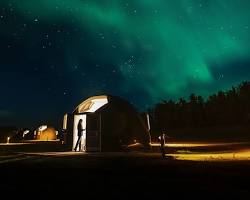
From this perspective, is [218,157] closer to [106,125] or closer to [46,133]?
[106,125]

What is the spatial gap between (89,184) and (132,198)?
1893 mm

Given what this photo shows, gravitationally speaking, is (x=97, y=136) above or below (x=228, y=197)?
above

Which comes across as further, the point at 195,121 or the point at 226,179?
the point at 195,121

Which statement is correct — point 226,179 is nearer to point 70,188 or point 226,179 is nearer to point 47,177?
point 70,188

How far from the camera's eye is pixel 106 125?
19.4 m

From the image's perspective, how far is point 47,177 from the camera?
8.11 meters

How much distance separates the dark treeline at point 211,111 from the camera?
6750cm

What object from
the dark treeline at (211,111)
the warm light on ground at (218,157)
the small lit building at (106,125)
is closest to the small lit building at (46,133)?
the dark treeline at (211,111)

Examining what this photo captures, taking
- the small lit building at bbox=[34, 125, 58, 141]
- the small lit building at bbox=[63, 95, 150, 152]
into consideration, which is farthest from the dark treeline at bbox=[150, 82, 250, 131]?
the small lit building at bbox=[63, 95, 150, 152]

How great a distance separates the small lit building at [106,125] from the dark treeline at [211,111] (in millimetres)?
40546

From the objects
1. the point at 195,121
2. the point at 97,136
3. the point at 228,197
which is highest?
the point at 195,121

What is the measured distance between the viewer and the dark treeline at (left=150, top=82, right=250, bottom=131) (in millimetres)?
67500

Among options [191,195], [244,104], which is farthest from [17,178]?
[244,104]

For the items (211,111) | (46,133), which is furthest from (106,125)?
(211,111)
